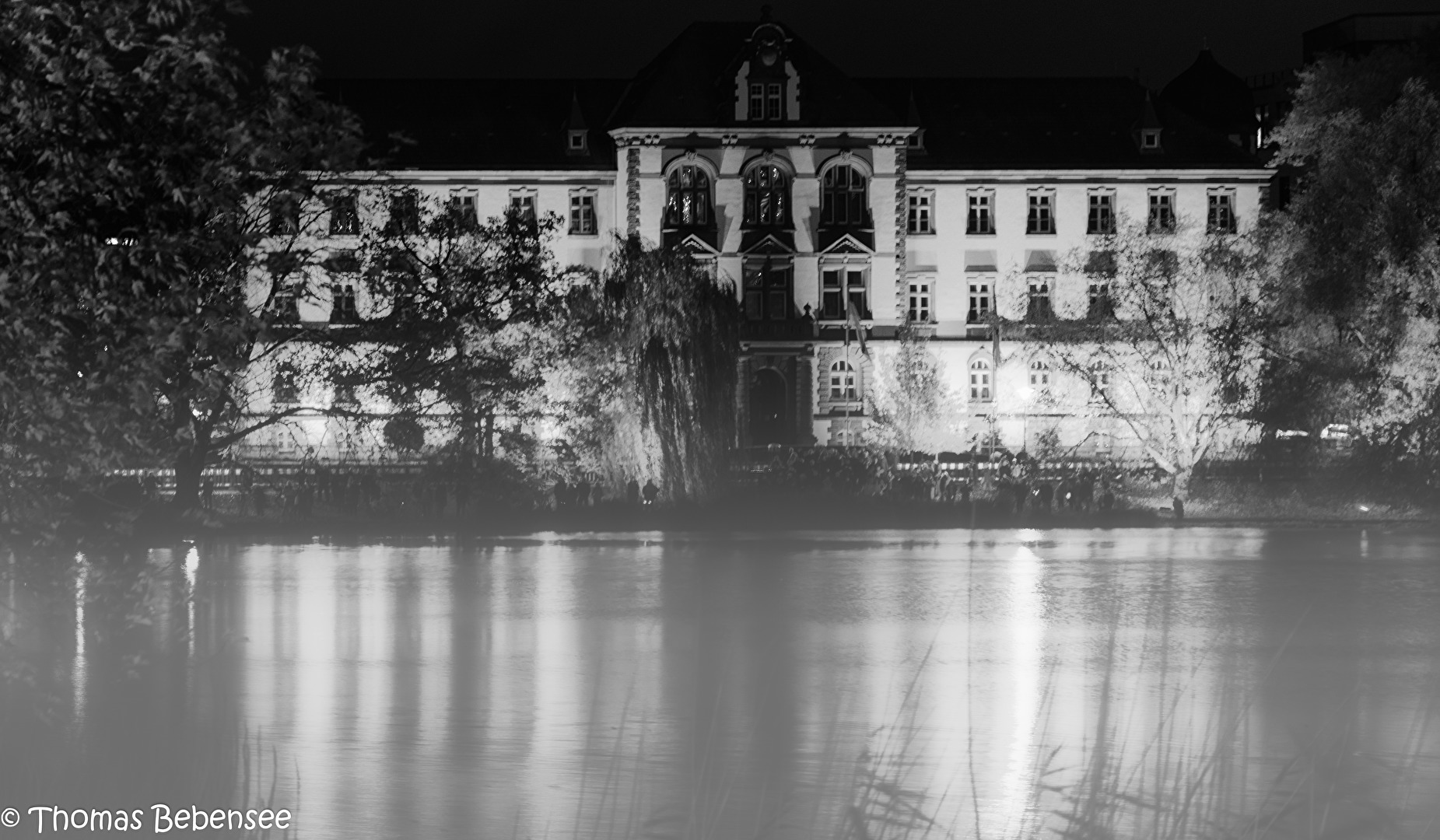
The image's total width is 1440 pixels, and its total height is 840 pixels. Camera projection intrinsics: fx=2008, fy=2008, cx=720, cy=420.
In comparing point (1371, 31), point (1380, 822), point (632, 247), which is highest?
point (1371, 31)

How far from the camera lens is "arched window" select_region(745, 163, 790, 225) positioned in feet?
224

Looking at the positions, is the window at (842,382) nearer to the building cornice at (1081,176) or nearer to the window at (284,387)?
the building cornice at (1081,176)

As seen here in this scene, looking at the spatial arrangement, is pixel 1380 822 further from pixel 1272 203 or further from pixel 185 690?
pixel 1272 203

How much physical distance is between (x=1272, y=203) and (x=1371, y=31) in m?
37.0

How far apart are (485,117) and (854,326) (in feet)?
53.8

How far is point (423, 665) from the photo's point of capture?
17875mm

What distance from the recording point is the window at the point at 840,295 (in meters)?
68.8

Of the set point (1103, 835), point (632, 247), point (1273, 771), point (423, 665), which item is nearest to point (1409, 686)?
point (1273, 771)

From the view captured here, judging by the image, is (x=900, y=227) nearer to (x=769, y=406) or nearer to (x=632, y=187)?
(x=769, y=406)

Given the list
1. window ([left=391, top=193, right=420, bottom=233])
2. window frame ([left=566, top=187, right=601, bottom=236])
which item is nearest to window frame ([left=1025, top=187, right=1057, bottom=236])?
window frame ([left=566, top=187, right=601, bottom=236])

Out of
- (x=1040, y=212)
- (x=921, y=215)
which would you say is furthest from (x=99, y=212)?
(x=1040, y=212)

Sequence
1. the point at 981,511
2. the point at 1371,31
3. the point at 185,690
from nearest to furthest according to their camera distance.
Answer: the point at 185,690
the point at 981,511
the point at 1371,31

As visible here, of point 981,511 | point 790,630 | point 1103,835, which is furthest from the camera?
point 981,511

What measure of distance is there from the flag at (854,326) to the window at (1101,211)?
31.8 feet
